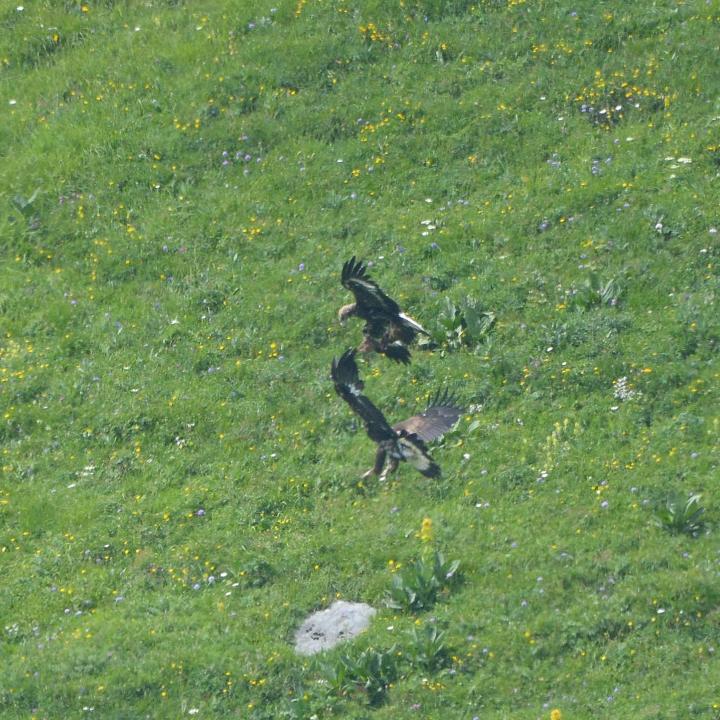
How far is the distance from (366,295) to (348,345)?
4.92 metres

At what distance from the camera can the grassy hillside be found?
1316 cm

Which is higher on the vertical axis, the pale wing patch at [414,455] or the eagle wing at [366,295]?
the eagle wing at [366,295]

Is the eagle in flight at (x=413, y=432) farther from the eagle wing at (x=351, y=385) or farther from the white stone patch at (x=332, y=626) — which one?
the white stone patch at (x=332, y=626)

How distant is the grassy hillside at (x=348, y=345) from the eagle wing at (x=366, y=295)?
241 centimetres

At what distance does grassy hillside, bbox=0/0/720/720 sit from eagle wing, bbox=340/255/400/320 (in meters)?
2.41

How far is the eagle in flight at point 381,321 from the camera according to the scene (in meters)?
12.5

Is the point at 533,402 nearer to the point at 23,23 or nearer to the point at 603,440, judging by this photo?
the point at 603,440

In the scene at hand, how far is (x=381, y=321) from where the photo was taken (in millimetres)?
12711

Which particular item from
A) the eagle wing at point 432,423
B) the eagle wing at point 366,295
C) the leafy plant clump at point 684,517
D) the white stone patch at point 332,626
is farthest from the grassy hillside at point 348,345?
the eagle wing at point 366,295

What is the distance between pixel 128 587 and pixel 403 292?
4.78 m

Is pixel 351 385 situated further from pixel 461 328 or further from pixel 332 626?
pixel 461 328

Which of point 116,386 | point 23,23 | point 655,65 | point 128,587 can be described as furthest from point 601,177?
point 23,23

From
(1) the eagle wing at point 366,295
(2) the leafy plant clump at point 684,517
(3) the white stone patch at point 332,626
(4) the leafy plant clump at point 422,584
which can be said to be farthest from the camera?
(2) the leafy plant clump at point 684,517

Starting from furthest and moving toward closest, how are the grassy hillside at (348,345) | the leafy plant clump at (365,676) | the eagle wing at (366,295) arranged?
the grassy hillside at (348,345) → the leafy plant clump at (365,676) → the eagle wing at (366,295)
